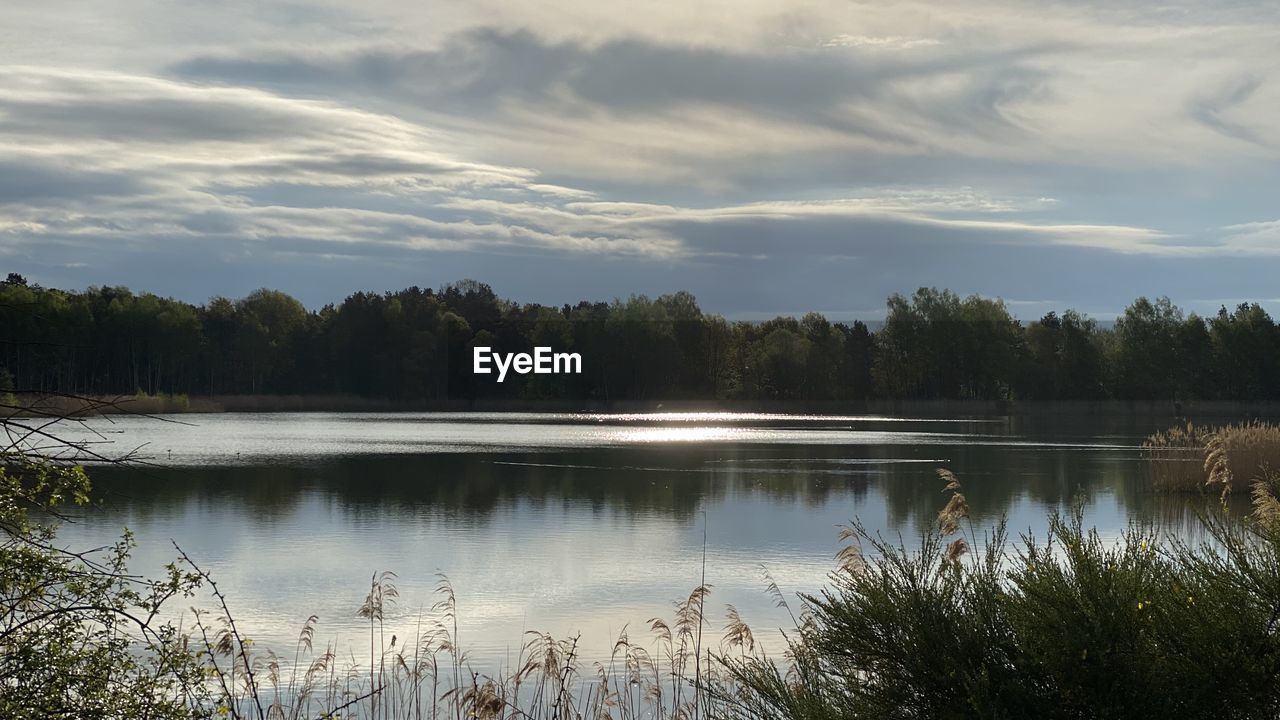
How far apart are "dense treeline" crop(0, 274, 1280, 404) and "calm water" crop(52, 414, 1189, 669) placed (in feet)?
177

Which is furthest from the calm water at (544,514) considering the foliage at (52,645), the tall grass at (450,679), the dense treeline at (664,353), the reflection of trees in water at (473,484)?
the dense treeline at (664,353)

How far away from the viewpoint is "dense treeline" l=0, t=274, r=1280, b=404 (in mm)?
99938

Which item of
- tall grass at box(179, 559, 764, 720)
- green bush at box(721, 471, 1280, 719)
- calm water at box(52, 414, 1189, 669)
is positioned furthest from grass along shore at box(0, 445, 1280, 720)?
tall grass at box(179, 559, 764, 720)

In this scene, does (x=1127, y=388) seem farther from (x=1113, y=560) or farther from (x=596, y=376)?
(x=1113, y=560)

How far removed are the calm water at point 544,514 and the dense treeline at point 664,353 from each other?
54018mm

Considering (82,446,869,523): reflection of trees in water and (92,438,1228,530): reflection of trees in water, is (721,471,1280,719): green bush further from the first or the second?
(82,446,869,523): reflection of trees in water

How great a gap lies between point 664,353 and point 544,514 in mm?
83156

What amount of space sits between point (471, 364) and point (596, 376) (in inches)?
455

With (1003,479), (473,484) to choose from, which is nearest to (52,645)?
(473,484)

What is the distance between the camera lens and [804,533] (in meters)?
22.5

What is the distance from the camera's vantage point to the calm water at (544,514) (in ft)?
50.5

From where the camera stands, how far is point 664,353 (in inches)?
4269

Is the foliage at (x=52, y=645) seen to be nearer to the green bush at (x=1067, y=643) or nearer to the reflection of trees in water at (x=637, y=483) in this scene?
the green bush at (x=1067, y=643)

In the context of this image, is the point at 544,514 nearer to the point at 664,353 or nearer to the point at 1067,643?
the point at 1067,643
